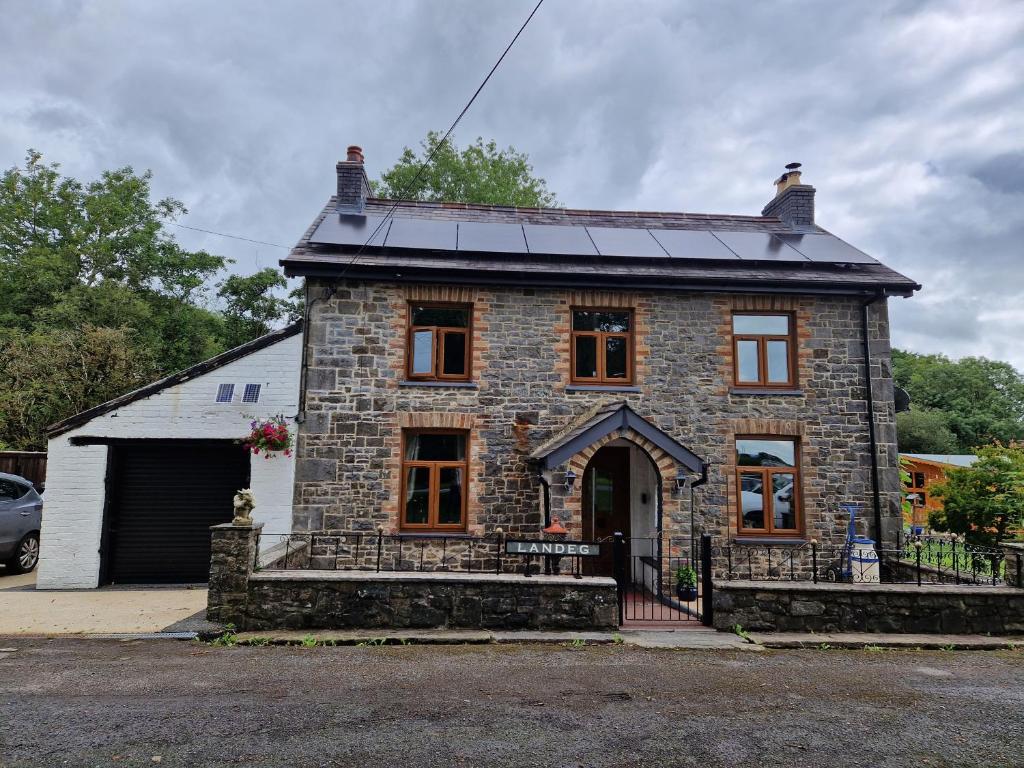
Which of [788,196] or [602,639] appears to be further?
[788,196]

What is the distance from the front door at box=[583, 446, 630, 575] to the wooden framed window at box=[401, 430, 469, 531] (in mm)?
2565

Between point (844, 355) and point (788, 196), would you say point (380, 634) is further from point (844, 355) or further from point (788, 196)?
point (788, 196)

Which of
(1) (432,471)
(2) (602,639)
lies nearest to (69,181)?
(1) (432,471)

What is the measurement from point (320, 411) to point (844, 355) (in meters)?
10.2

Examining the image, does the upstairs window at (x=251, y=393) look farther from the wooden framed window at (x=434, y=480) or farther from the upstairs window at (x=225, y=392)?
the wooden framed window at (x=434, y=480)

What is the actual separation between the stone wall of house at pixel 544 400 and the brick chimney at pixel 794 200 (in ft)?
12.3

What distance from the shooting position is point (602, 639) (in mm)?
7406

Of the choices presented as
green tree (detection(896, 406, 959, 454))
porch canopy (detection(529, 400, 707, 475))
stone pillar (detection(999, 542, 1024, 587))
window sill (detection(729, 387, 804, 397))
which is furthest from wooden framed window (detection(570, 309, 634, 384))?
green tree (detection(896, 406, 959, 454))

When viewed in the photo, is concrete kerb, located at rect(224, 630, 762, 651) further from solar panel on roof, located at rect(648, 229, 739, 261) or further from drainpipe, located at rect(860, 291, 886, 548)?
solar panel on roof, located at rect(648, 229, 739, 261)

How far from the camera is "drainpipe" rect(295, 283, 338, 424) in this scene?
420 inches

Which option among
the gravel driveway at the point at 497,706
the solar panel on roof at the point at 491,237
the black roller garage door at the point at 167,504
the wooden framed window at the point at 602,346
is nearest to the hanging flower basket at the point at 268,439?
the black roller garage door at the point at 167,504

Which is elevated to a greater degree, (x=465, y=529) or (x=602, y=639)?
(x=465, y=529)

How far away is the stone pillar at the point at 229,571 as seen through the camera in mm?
7484

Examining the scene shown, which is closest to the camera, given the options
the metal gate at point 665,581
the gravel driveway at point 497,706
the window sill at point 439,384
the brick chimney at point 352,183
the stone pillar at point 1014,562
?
the gravel driveway at point 497,706
